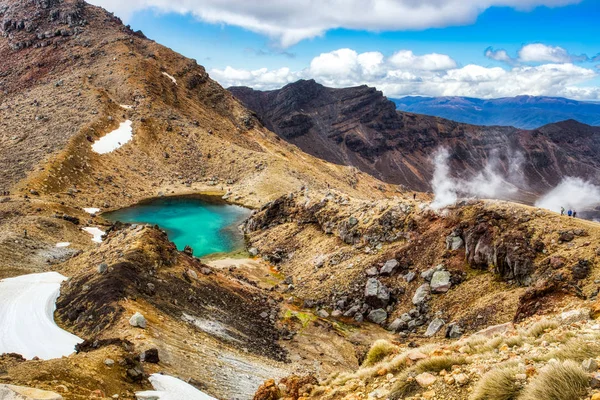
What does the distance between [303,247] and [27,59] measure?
372 feet

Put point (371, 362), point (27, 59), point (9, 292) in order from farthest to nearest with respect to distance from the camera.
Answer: point (27, 59) → point (9, 292) → point (371, 362)

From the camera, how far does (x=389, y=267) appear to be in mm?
34625

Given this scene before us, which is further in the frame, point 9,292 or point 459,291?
point 459,291

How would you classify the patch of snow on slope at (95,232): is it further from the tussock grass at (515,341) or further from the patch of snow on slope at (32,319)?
the tussock grass at (515,341)

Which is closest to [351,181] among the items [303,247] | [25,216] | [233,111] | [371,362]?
[233,111]

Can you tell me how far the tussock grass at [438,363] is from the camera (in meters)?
9.67

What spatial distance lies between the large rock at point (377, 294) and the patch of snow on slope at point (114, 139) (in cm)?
6866

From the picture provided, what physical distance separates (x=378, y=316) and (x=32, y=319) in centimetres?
2371

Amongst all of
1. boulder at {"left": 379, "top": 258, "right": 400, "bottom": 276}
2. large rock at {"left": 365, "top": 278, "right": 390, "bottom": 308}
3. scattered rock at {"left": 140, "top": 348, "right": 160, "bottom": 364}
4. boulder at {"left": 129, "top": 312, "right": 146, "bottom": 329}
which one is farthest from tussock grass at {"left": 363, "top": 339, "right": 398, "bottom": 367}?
boulder at {"left": 379, "top": 258, "right": 400, "bottom": 276}

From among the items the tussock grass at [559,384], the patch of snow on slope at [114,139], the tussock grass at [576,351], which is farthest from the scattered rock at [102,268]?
the patch of snow on slope at [114,139]

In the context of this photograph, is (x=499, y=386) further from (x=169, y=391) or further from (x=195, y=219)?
(x=195, y=219)

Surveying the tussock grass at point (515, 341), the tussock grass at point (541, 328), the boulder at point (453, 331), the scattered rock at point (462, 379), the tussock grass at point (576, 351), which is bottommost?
the boulder at point (453, 331)

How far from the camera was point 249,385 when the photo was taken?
1925cm

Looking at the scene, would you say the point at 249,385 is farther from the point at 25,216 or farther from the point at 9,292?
the point at 25,216
